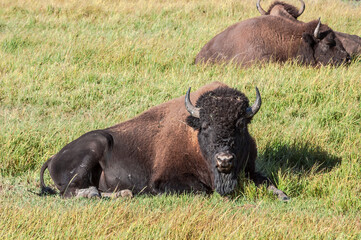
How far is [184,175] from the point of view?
5.98 metres

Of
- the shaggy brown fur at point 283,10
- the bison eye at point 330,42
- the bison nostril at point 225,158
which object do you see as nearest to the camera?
the bison nostril at point 225,158

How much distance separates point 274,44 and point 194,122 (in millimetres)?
5286

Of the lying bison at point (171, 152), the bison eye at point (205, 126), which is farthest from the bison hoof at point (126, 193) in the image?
the bison eye at point (205, 126)

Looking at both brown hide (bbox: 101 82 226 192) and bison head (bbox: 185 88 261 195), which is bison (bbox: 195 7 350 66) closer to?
brown hide (bbox: 101 82 226 192)

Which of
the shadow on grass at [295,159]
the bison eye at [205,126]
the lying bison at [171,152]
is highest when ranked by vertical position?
the bison eye at [205,126]

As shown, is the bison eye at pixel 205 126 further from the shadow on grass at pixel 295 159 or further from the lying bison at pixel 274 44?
the lying bison at pixel 274 44

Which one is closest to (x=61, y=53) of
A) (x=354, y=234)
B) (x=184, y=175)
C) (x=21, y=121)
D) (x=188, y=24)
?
(x=21, y=121)

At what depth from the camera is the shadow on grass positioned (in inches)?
253

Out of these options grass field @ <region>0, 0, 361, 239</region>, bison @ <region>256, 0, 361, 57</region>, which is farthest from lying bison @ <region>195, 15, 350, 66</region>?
bison @ <region>256, 0, 361, 57</region>

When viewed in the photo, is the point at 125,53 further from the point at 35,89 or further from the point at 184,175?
the point at 184,175

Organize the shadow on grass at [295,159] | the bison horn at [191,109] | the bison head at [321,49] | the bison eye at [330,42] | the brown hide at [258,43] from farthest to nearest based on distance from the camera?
the bison eye at [330,42] < the bison head at [321,49] < the brown hide at [258,43] < the shadow on grass at [295,159] < the bison horn at [191,109]

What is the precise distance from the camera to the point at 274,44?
35.2 feet

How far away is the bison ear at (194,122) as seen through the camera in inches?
231

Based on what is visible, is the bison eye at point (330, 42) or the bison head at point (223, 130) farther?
the bison eye at point (330, 42)
